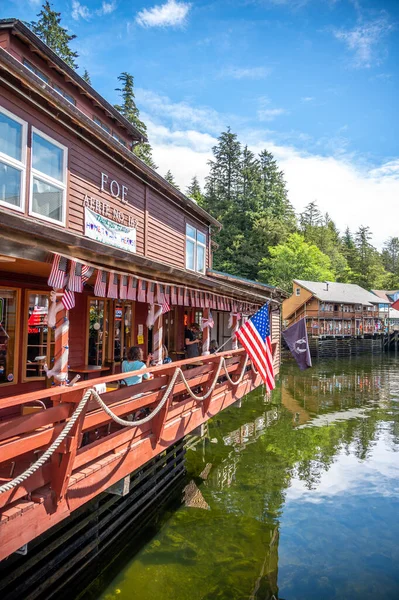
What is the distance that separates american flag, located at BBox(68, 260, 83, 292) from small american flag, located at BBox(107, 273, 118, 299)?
0.70m

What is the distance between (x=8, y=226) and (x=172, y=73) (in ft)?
45.4

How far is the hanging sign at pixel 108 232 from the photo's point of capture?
1062 cm

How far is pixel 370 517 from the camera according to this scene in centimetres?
884

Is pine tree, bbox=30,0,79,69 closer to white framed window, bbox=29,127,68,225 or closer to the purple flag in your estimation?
white framed window, bbox=29,127,68,225

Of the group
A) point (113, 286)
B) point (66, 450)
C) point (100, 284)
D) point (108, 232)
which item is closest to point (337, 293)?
point (108, 232)

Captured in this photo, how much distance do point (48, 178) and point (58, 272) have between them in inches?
186

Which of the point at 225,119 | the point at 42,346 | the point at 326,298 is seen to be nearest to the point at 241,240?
the point at 326,298

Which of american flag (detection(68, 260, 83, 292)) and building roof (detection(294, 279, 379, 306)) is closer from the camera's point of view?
american flag (detection(68, 260, 83, 292))

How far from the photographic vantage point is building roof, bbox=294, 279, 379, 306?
48.5 metres

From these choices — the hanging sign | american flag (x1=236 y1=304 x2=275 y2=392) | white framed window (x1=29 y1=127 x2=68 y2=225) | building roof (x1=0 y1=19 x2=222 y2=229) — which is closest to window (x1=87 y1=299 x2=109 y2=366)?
the hanging sign

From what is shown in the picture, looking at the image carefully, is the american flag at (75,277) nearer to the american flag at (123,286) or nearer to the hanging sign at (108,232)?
the american flag at (123,286)

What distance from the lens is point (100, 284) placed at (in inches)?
244

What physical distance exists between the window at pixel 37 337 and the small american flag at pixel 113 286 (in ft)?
9.54

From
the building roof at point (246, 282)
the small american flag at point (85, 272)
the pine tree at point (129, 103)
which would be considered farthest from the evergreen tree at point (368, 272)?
the small american flag at point (85, 272)
